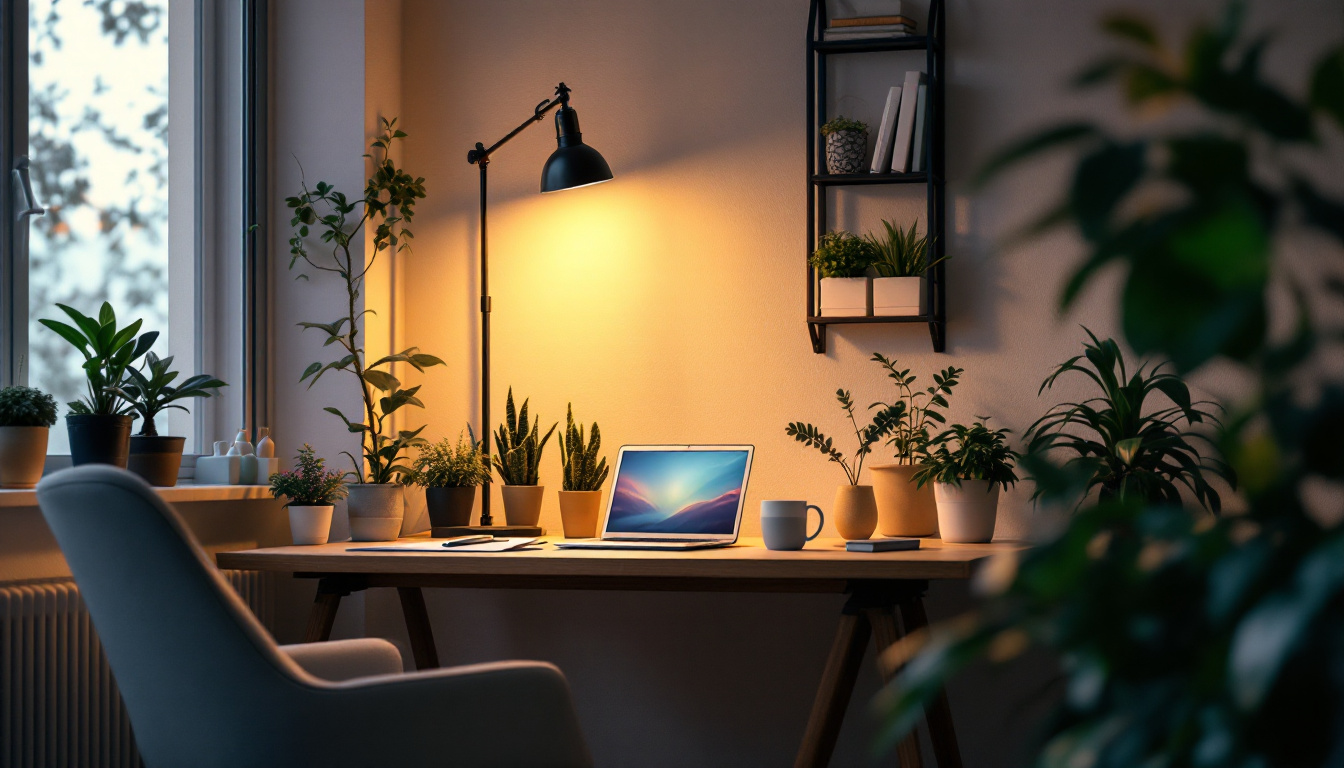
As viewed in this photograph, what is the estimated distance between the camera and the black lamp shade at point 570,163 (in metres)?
2.74

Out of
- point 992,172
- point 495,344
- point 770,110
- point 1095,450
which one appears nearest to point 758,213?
point 770,110

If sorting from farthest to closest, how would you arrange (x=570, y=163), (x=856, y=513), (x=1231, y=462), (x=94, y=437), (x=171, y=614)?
1. (x=570, y=163)
2. (x=856, y=513)
3. (x=94, y=437)
4. (x=171, y=614)
5. (x=1231, y=462)

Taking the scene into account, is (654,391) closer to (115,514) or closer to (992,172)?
(115,514)

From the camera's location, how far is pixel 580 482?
281 centimetres

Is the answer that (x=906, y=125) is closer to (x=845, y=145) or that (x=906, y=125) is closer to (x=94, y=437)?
(x=845, y=145)

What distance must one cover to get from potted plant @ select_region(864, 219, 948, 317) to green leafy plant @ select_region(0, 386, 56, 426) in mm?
1856

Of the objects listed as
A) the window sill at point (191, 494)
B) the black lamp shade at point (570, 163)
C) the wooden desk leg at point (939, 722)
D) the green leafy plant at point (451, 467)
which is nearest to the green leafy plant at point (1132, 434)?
the wooden desk leg at point (939, 722)

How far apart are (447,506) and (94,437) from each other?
2.64ft

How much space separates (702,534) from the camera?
2582mm

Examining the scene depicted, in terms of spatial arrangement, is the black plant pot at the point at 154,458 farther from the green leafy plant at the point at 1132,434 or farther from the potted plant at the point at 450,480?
the green leafy plant at the point at 1132,434

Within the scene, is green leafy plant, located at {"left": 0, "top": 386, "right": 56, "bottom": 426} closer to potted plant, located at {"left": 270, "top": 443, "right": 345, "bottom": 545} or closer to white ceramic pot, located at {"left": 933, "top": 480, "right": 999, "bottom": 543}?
potted plant, located at {"left": 270, "top": 443, "right": 345, "bottom": 545}

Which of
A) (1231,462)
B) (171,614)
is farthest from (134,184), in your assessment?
(1231,462)

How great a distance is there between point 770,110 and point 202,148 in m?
1.48

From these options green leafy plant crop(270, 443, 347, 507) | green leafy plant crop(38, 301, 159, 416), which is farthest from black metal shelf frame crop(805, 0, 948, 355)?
green leafy plant crop(38, 301, 159, 416)
